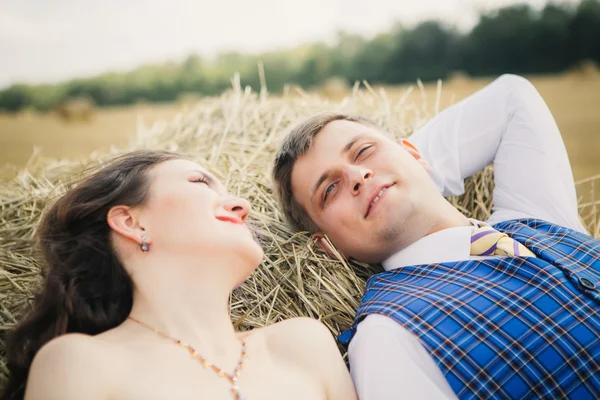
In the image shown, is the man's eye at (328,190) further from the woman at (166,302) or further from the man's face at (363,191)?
the woman at (166,302)

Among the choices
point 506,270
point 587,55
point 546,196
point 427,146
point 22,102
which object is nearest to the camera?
point 506,270

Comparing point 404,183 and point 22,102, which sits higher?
point 404,183

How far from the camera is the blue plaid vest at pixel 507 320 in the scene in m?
1.28

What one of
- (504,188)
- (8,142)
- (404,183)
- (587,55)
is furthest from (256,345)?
(587,55)

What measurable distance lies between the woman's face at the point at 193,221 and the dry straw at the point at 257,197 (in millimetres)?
361

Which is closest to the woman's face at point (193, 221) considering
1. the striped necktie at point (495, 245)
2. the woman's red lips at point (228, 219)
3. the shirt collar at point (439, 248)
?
the woman's red lips at point (228, 219)

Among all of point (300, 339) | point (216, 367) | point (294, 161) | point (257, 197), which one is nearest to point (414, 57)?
point (257, 197)

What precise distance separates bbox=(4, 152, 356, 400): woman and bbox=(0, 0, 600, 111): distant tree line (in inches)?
243

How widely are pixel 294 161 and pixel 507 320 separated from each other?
86 centimetres

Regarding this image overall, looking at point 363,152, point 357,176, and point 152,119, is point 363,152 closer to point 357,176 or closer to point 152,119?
point 357,176

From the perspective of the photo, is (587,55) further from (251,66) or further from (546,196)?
(546,196)

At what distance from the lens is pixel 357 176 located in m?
1.61

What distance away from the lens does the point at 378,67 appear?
311 inches

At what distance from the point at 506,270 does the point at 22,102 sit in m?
6.99
